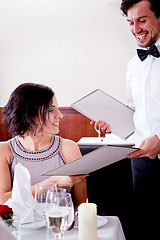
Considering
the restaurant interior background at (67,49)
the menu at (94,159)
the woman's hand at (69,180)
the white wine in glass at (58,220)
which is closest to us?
the white wine in glass at (58,220)

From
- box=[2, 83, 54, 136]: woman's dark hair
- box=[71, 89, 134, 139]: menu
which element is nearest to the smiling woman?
box=[2, 83, 54, 136]: woman's dark hair

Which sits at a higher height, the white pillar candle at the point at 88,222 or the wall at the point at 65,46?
the wall at the point at 65,46

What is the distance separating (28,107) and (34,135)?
163 millimetres

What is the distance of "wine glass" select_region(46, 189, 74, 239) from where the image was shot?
3.10 feet

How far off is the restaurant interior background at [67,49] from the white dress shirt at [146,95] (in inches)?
114

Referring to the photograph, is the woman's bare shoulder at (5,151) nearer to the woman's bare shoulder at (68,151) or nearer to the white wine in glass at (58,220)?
the woman's bare shoulder at (68,151)

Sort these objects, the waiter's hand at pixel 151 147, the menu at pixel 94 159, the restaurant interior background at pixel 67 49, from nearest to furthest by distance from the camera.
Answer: the menu at pixel 94 159 < the waiter's hand at pixel 151 147 < the restaurant interior background at pixel 67 49

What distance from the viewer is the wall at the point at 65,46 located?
4.95 meters

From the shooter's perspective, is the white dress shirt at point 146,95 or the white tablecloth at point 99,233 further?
the white dress shirt at point 146,95

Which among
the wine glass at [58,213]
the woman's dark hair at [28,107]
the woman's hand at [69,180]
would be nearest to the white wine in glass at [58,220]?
the wine glass at [58,213]

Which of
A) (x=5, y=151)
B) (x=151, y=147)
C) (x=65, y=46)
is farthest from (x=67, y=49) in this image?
(x=151, y=147)

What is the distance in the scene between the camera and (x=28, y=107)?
1.84 meters

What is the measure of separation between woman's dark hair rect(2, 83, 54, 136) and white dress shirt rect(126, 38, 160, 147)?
543mm

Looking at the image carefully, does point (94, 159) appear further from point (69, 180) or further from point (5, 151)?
point (5, 151)
